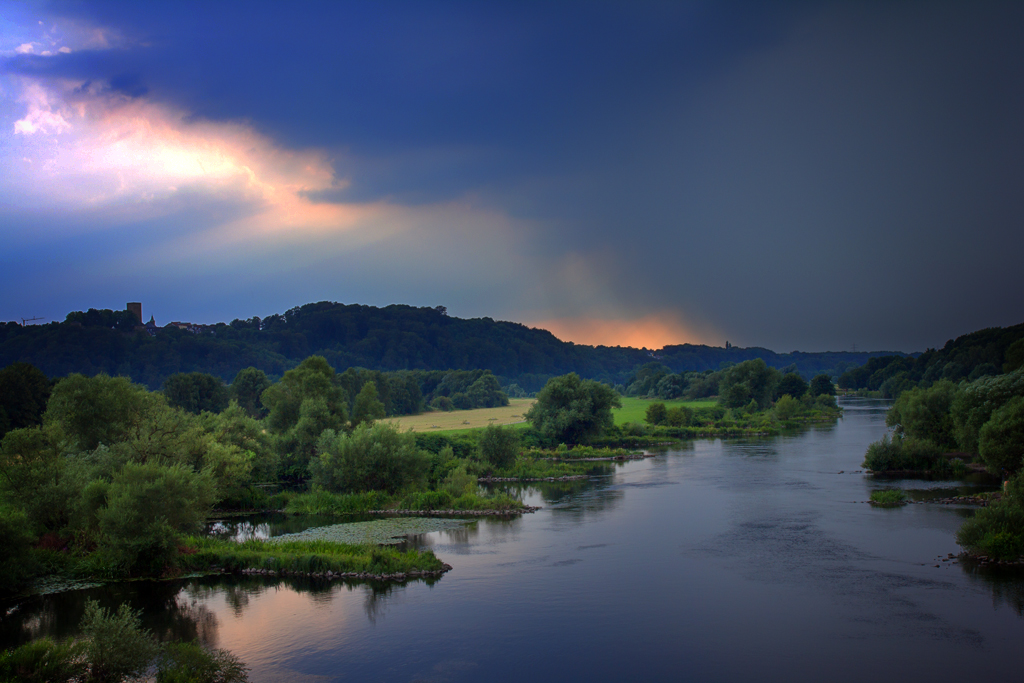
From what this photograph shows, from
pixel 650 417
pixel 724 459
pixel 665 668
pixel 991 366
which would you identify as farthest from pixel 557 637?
pixel 991 366

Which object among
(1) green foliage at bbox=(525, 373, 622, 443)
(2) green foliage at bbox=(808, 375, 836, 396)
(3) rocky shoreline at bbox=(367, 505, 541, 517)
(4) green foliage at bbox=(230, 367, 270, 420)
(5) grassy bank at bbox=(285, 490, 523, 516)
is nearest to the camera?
(3) rocky shoreline at bbox=(367, 505, 541, 517)

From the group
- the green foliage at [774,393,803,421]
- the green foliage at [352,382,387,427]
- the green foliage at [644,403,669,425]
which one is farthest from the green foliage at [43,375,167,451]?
the green foliage at [774,393,803,421]

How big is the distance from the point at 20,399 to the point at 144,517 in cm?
3684

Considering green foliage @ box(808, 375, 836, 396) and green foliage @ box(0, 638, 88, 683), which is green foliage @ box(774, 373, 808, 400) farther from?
green foliage @ box(0, 638, 88, 683)

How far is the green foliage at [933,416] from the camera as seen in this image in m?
52.3

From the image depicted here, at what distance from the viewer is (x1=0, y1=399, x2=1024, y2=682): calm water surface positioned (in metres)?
18.1

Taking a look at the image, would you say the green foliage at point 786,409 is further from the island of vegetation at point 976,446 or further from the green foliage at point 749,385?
the island of vegetation at point 976,446

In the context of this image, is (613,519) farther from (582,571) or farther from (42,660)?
(42,660)

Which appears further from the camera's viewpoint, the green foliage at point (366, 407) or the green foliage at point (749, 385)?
the green foliage at point (749, 385)

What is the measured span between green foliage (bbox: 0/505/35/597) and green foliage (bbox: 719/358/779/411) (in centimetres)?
9992

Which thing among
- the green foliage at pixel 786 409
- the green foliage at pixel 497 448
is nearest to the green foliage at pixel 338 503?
the green foliage at pixel 497 448

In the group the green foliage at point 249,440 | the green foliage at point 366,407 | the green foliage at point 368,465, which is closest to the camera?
the green foliage at point 368,465

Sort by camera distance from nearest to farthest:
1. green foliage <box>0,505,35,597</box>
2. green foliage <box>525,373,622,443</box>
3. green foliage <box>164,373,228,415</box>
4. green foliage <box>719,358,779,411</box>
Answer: green foliage <box>0,505,35,597</box> < green foliage <box>525,373,622,443</box> < green foliage <box>164,373,228,415</box> < green foliage <box>719,358,779,411</box>

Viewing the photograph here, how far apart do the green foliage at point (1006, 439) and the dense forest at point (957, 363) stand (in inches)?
1239
